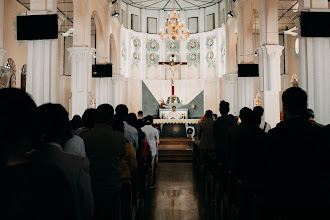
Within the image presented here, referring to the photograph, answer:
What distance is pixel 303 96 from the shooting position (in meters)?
2.67

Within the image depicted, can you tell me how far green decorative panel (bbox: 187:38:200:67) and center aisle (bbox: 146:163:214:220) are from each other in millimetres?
14514

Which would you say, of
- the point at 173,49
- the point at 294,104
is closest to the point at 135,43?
the point at 173,49

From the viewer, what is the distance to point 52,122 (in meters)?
2.10

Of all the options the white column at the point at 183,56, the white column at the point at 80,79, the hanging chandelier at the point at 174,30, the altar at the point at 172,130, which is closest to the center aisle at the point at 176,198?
the white column at the point at 80,79

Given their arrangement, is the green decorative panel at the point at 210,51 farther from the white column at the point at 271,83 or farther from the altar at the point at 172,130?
the white column at the point at 271,83

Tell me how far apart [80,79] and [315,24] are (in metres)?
8.73

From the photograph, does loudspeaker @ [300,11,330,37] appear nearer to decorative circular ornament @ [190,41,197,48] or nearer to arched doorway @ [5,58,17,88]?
arched doorway @ [5,58,17,88]

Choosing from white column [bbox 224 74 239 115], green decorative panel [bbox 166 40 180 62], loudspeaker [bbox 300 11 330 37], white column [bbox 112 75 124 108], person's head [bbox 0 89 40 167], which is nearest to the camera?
person's head [bbox 0 89 40 167]

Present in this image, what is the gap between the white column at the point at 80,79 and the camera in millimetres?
12844

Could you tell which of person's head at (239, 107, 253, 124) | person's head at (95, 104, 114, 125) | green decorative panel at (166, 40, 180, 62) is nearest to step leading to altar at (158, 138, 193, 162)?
person's head at (239, 107, 253, 124)

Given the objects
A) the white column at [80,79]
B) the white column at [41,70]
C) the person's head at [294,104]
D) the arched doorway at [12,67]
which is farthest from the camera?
the arched doorway at [12,67]

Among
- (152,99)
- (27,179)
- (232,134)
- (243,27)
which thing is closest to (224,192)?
(232,134)

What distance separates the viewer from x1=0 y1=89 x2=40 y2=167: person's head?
4.38 ft

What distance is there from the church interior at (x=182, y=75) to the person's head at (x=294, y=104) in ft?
0.05
